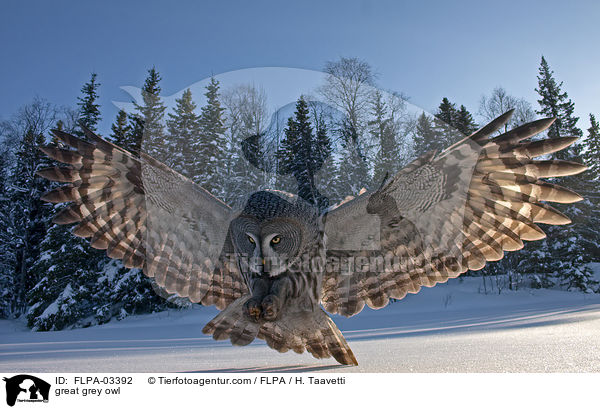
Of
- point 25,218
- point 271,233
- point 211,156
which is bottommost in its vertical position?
point 271,233

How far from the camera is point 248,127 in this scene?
22.0 feet

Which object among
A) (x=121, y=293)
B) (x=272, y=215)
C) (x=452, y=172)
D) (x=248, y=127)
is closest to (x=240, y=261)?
(x=272, y=215)

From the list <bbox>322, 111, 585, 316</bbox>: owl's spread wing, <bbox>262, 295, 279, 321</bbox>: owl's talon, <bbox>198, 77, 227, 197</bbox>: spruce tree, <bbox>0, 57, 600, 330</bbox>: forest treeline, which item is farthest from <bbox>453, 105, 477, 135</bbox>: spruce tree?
<bbox>262, 295, 279, 321</bbox>: owl's talon

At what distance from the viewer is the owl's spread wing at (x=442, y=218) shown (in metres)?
2.90

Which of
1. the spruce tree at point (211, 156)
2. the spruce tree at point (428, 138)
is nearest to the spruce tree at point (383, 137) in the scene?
the spruce tree at point (428, 138)

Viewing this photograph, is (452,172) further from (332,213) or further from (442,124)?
(442,124)

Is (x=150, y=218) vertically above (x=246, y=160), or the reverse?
(x=246, y=160)

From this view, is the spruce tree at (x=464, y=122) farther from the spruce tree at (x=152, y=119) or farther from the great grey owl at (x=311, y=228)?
the great grey owl at (x=311, y=228)

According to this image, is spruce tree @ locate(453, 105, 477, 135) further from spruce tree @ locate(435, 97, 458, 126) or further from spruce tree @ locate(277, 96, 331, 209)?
spruce tree @ locate(277, 96, 331, 209)

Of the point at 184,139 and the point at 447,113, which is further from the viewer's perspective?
the point at 447,113
